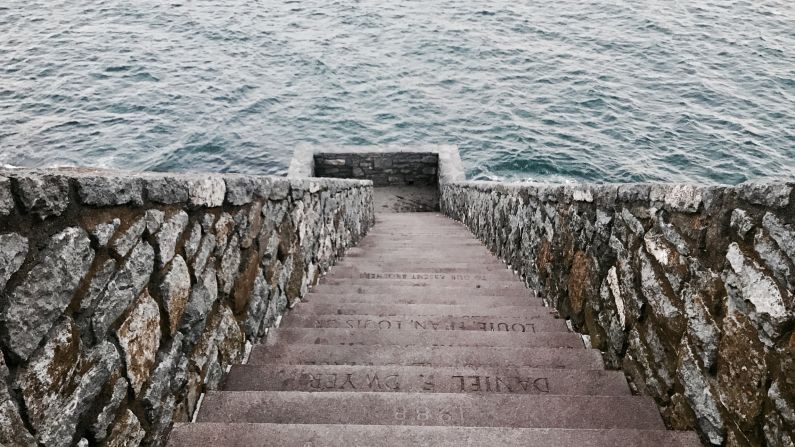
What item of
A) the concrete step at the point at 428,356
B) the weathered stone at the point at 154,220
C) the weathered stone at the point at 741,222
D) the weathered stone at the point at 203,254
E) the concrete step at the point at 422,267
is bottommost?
the concrete step at the point at 422,267

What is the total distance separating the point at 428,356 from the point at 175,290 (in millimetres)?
1623

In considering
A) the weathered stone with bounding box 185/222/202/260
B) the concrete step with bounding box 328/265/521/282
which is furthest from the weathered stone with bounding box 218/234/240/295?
the concrete step with bounding box 328/265/521/282

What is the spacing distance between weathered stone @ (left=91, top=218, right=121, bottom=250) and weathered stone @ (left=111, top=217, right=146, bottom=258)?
44mm

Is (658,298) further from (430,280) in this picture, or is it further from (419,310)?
(430,280)

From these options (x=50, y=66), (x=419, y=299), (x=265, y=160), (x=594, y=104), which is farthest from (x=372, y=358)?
(x=50, y=66)

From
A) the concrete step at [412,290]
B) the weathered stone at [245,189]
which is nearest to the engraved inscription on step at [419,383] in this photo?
the weathered stone at [245,189]

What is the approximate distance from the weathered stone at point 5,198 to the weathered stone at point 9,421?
→ 1.23 feet

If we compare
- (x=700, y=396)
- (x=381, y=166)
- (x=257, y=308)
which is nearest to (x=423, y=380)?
(x=257, y=308)

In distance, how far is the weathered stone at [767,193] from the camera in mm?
1616

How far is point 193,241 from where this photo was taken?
94.7 inches

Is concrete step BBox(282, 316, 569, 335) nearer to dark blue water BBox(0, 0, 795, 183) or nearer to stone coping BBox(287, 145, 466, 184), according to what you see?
stone coping BBox(287, 145, 466, 184)

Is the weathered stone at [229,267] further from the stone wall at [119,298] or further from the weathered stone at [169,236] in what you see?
the weathered stone at [169,236]

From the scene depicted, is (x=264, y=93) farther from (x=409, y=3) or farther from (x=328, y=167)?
(x=409, y=3)

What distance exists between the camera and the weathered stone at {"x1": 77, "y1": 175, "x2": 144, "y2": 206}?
1.55 metres
